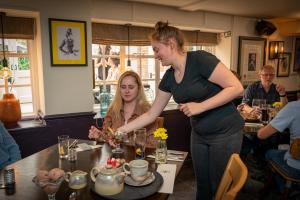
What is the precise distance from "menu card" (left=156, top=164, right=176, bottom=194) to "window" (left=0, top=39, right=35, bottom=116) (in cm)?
209

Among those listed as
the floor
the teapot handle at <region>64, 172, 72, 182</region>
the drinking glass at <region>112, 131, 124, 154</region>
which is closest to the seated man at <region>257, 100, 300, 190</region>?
the floor

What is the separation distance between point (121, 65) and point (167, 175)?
2.54 metres

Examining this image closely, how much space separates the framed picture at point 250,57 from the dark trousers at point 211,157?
3.01 meters

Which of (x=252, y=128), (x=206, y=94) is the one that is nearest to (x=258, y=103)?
(x=252, y=128)

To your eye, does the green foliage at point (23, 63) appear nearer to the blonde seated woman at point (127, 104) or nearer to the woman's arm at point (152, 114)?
the blonde seated woman at point (127, 104)

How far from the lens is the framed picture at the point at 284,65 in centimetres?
502

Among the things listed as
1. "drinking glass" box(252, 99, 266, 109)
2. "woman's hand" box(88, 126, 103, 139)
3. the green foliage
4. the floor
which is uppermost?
the green foliage

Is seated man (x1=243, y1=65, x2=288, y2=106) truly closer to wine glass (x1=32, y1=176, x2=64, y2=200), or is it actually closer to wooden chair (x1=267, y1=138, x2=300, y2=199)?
wooden chair (x1=267, y1=138, x2=300, y2=199)

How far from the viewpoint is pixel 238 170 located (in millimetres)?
1188

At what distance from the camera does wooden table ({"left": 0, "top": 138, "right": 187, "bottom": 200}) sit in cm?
114

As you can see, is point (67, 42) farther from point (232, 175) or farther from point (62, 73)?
point (232, 175)

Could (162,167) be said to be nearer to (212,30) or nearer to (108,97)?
(108,97)

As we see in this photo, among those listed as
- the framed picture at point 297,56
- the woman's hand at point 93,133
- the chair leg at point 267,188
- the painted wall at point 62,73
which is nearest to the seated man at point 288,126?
the chair leg at point 267,188

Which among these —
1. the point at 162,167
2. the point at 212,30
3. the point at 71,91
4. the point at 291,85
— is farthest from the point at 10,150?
the point at 291,85
